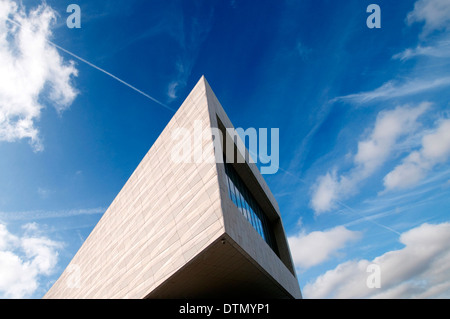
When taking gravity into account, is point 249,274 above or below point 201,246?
below

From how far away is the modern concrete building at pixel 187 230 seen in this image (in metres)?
9.19

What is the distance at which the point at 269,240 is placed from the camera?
21359 millimetres

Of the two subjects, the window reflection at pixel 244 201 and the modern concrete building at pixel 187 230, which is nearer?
the modern concrete building at pixel 187 230

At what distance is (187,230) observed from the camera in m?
9.66

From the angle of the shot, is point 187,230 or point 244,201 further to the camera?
point 244,201

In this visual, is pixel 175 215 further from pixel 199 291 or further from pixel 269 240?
pixel 269 240

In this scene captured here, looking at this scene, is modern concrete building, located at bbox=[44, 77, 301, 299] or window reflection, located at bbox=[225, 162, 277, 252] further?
window reflection, located at bbox=[225, 162, 277, 252]

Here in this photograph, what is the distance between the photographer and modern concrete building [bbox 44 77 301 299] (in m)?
9.19

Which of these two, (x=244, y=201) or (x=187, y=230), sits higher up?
(x=244, y=201)
